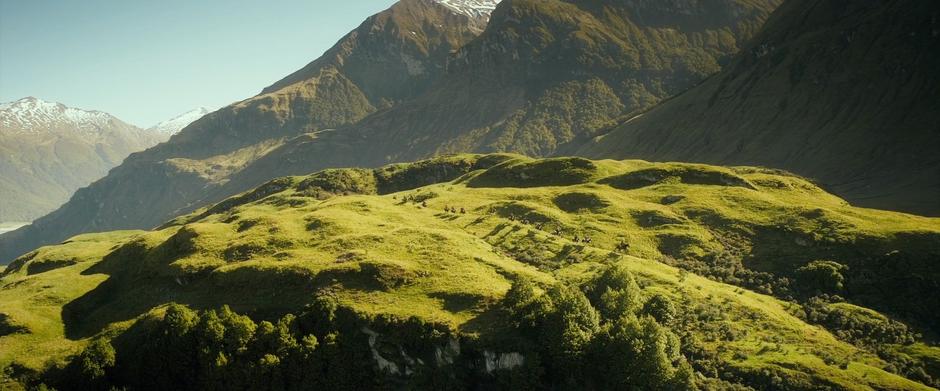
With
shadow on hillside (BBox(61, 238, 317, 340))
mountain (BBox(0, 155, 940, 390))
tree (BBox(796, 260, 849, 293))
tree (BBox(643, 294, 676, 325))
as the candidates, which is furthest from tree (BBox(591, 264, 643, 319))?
shadow on hillside (BBox(61, 238, 317, 340))

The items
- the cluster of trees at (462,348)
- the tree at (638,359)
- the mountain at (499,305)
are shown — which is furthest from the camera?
the mountain at (499,305)

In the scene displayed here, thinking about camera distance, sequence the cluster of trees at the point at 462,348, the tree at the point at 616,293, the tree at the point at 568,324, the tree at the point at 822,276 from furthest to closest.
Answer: the tree at the point at 822,276 → the tree at the point at 616,293 → the tree at the point at 568,324 → the cluster of trees at the point at 462,348

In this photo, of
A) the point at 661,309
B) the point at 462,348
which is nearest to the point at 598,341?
the point at 661,309

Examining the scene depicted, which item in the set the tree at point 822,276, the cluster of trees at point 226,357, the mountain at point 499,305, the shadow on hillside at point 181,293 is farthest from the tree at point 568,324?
the tree at point 822,276

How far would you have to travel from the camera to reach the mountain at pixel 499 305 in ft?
263

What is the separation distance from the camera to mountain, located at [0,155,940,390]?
8025 centimetres

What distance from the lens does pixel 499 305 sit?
88.7 metres

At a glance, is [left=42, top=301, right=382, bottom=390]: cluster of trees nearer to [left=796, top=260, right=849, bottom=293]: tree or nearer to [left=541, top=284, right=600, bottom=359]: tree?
[left=541, top=284, right=600, bottom=359]: tree

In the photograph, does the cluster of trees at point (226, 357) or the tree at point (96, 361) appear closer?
the cluster of trees at point (226, 357)

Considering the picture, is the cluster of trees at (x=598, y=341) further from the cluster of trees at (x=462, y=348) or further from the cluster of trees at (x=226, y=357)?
the cluster of trees at (x=226, y=357)

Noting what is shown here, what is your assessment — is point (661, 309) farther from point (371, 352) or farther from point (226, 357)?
point (226, 357)

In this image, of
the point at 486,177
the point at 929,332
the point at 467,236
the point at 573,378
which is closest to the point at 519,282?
the point at 573,378

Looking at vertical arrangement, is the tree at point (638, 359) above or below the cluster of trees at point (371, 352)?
below

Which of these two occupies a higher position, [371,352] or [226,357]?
[226,357]
